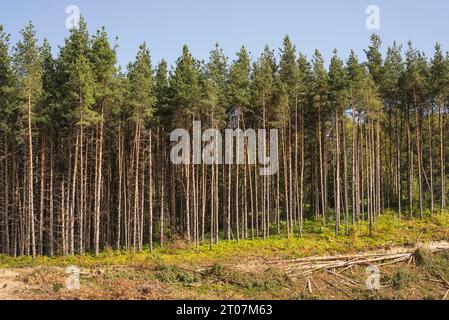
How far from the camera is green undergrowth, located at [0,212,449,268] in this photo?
3000cm

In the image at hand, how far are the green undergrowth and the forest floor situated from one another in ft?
0.23

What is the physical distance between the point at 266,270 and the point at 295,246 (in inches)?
267

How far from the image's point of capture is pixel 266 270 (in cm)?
2750

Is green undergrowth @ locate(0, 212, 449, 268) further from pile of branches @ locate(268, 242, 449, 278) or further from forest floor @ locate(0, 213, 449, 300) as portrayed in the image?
pile of branches @ locate(268, 242, 449, 278)

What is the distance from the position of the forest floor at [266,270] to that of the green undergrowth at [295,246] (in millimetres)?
70

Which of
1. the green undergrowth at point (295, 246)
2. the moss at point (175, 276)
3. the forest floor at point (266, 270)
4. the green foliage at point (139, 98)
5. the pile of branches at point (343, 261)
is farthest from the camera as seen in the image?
Result: the green foliage at point (139, 98)

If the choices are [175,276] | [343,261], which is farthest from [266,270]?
[343,261]

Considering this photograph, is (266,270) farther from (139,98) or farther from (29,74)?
(29,74)

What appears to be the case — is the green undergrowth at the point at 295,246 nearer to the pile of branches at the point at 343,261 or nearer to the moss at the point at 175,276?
the pile of branches at the point at 343,261

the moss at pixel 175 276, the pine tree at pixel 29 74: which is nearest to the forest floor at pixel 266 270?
the moss at pixel 175 276

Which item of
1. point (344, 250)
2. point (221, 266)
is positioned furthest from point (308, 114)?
point (221, 266)

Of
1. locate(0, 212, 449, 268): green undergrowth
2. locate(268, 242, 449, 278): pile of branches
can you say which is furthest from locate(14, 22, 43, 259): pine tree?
locate(268, 242, 449, 278): pile of branches

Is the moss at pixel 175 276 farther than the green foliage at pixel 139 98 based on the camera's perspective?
No

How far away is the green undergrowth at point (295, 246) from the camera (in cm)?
→ 3000
